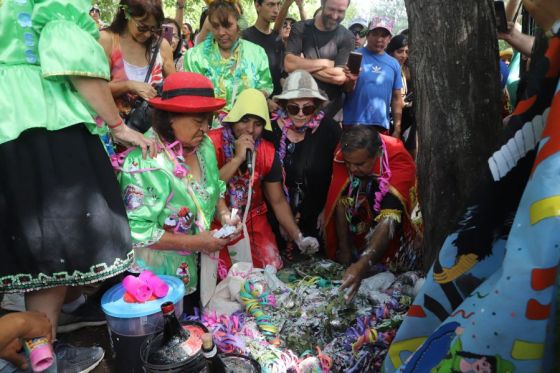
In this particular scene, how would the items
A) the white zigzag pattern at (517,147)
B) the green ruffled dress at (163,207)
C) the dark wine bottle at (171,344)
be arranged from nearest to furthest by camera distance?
the white zigzag pattern at (517,147) → the dark wine bottle at (171,344) → the green ruffled dress at (163,207)

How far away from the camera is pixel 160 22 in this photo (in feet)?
11.0

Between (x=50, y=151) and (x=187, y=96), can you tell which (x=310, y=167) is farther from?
(x=50, y=151)

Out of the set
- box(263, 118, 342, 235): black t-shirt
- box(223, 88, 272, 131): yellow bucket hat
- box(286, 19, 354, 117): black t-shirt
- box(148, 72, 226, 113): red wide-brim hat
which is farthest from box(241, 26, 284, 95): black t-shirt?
box(148, 72, 226, 113): red wide-brim hat

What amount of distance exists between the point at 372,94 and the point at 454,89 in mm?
2762

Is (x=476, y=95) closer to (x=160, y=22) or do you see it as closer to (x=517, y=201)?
(x=517, y=201)

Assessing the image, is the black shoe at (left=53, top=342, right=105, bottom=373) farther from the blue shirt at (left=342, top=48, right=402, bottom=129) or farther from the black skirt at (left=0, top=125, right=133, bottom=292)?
the blue shirt at (left=342, top=48, right=402, bottom=129)

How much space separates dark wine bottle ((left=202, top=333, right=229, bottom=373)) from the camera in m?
2.04

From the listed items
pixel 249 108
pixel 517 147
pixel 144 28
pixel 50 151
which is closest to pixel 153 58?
pixel 144 28

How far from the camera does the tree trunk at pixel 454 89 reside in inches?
79.7

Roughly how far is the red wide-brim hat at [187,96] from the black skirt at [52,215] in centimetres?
55

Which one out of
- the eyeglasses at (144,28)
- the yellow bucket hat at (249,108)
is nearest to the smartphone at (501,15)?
the yellow bucket hat at (249,108)

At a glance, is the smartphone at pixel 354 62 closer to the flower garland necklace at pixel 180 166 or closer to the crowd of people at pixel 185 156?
the crowd of people at pixel 185 156

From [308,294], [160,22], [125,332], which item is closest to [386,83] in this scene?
[160,22]

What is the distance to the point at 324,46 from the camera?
15.5 feet
